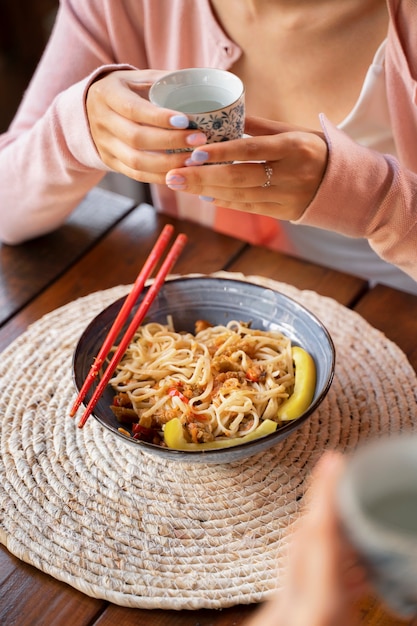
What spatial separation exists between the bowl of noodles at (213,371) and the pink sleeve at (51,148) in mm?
325

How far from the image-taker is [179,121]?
36.1 inches

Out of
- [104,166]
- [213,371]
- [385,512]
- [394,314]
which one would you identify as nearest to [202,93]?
[104,166]

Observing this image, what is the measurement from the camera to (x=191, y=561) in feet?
2.90

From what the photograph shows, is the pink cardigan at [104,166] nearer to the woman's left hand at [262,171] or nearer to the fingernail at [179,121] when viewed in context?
the woman's left hand at [262,171]

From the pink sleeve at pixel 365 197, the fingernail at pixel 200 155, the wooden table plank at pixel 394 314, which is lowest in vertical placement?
the wooden table plank at pixel 394 314

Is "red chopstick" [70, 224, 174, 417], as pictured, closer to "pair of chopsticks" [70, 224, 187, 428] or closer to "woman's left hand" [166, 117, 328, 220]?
"pair of chopsticks" [70, 224, 187, 428]

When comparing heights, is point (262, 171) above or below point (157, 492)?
above

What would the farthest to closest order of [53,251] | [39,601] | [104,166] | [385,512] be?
[53,251]
[104,166]
[39,601]
[385,512]

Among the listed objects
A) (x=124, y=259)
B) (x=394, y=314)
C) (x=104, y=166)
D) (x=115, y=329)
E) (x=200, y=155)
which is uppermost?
(x=200, y=155)

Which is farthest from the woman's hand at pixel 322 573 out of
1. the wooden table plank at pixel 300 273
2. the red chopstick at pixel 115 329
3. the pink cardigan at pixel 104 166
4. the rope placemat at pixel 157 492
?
the wooden table plank at pixel 300 273

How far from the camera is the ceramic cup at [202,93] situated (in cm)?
95

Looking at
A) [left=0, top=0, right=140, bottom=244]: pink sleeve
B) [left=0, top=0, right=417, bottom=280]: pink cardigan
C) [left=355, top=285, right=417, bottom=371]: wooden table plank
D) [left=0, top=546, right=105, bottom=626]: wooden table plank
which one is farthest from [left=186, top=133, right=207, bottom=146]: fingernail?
[left=0, top=546, right=105, bottom=626]: wooden table plank

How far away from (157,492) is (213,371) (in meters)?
0.21

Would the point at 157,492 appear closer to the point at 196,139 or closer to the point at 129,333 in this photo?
the point at 129,333
